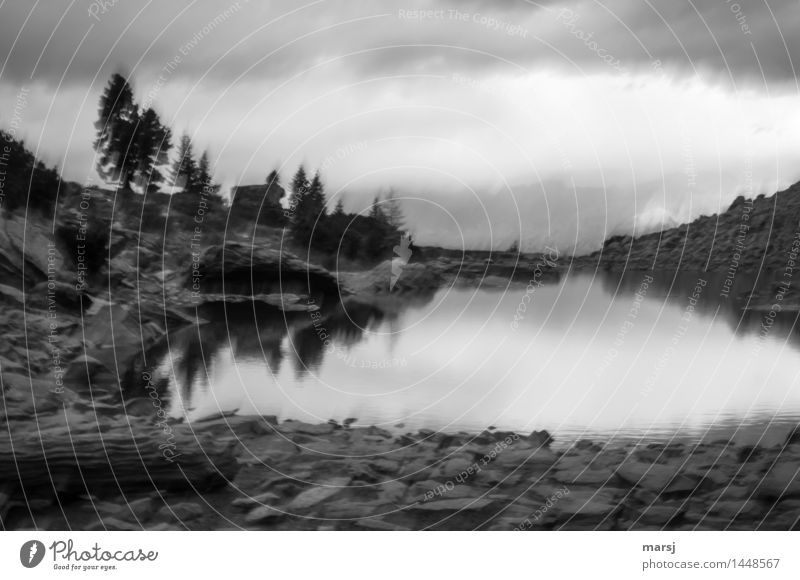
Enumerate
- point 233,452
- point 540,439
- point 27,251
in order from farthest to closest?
1. point 540,439
2. point 233,452
3. point 27,251

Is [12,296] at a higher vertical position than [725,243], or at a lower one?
lower

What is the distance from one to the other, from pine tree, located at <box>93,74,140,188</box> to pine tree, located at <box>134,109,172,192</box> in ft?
0.09

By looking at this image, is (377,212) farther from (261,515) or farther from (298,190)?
(261,515)

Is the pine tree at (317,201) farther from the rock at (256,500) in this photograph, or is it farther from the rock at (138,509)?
the rock at (138,509)

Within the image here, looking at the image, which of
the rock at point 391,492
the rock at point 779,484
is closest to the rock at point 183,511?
the rock at point 391,492

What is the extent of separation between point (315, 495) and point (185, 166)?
1.83m

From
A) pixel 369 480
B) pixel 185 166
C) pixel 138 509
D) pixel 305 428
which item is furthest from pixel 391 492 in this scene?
pixel 185 166

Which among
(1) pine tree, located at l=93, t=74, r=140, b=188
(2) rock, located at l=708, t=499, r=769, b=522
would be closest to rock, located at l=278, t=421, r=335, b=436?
(1) pine tree, located at l=93, t=74, r=140, b=188

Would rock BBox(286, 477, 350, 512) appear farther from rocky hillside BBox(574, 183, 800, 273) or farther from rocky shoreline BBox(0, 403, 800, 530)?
rocky hillside BBox(574, 183, 800, 273)

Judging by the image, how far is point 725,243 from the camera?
13.2ft

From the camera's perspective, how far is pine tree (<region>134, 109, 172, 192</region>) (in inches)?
151

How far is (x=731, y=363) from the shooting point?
4.11 m

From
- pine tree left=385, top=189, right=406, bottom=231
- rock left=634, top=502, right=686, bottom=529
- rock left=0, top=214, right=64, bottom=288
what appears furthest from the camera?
rock left=634, top=502, right=686, bottom=529
